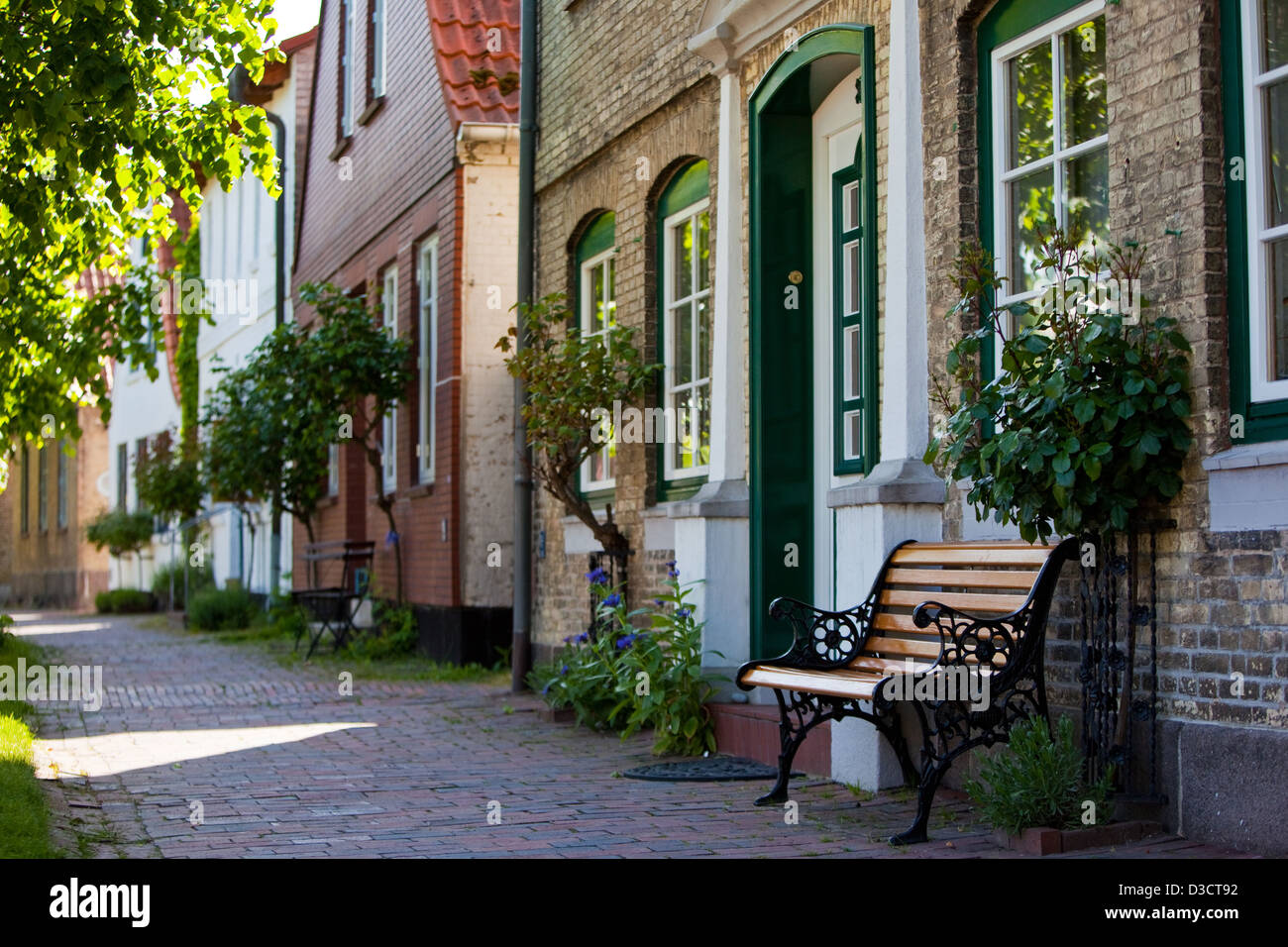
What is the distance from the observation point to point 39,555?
125ft

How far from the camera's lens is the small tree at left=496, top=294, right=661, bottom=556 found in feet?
34.1

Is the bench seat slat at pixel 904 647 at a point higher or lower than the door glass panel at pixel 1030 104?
lower

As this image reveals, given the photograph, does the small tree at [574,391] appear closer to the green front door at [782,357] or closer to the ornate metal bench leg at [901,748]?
the green front door at [782,357]

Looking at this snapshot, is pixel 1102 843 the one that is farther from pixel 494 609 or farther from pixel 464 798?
pixel 494 609

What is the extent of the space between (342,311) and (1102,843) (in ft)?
38.3

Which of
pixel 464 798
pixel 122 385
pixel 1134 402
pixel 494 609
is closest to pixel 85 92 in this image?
pixel 464 798

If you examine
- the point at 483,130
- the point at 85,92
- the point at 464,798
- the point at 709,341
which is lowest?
the point at 464,798

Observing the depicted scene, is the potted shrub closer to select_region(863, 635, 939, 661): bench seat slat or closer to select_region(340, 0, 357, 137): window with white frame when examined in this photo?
select_region(863, 635, 939, 661): bench seat slat

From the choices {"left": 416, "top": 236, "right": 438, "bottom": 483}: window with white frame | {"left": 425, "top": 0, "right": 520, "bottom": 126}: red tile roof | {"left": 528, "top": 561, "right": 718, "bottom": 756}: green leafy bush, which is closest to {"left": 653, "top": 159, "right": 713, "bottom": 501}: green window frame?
{"left": 528, "top": 561, "right": 718, "bottom": 756}: green leafy bush

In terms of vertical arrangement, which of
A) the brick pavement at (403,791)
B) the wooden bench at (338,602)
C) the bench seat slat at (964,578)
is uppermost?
the bench seat slat at (964,578)

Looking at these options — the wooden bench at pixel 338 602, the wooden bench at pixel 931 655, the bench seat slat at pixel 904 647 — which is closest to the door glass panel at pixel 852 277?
the wooden bench at pixel 931 655

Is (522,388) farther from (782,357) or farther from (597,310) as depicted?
(782,357)

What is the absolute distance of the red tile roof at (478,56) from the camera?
1373 cm

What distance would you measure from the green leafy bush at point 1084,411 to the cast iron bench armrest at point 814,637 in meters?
1.14
